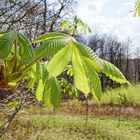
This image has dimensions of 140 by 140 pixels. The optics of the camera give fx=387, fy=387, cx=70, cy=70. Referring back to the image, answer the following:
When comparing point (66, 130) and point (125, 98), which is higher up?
point (125, 98)

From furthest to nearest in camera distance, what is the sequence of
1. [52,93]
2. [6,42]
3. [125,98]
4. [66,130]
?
1. [125,98]
2. [66,130]
3. [52,93]
4. [6,42]

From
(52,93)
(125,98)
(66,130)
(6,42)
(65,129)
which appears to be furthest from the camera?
(125,98)

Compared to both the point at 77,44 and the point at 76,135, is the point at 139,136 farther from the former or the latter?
the point at 77,44

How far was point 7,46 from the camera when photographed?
0.63 metres

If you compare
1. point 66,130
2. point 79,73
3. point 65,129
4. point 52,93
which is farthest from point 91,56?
point 65,129

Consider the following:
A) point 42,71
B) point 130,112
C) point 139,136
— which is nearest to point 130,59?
point 130,112

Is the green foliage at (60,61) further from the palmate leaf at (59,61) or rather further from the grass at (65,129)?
the grass at (65,129)

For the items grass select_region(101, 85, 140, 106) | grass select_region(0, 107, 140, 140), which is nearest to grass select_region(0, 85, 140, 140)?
grass select_region(0, 107, 140, 140)

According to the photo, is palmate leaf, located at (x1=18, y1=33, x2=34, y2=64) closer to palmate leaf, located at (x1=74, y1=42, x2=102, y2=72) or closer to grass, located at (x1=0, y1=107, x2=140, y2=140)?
palmate leaf, located at (x1=74, y1=42, x2=102, y2=72)

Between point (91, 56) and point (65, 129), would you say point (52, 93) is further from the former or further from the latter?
point (65, 129)

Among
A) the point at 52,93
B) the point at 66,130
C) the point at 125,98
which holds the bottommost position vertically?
the point at 66,130

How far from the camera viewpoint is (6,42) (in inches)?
25.2

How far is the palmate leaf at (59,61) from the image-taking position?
0.66m

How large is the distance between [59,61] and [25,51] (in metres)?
0.07
